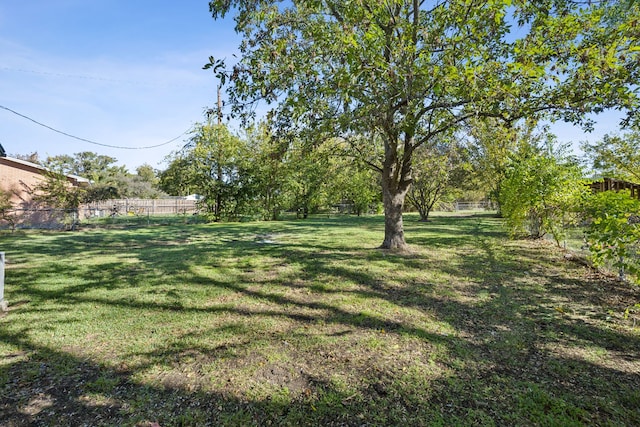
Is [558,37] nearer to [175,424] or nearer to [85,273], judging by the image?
[175,424]

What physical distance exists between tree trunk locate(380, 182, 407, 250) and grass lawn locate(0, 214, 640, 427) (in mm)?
Answer: 1965

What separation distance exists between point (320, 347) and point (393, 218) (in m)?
5.59

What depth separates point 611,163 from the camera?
14.0 m

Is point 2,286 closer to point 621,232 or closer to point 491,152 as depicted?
point 621,232

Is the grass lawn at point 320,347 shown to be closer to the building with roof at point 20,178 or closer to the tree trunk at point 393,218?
the tree trunk at point 393,218

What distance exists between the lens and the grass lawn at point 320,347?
7.73ft

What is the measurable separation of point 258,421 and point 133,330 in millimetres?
2310

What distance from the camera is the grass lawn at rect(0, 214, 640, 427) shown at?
2.36 metres

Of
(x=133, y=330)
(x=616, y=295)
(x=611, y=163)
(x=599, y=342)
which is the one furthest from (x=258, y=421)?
(x=611, y=163)

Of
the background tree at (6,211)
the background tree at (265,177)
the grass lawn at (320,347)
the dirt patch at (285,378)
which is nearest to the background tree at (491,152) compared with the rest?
the grass lawn at (320,347)

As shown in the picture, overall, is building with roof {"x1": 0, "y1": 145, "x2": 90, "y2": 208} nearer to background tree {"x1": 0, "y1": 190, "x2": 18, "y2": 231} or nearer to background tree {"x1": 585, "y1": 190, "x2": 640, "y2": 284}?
background tree {"x1": 0, "y1": 190, "x2": 18, "y2": 231}

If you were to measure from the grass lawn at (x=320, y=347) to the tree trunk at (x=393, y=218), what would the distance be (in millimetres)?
1965

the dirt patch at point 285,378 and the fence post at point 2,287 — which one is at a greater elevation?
the fence post at point 2,287

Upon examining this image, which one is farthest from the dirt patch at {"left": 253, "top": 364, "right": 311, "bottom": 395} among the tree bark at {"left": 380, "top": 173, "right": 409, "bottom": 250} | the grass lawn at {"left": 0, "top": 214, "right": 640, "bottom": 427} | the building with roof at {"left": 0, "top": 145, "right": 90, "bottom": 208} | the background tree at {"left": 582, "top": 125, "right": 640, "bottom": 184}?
the building with roof at {"left": 0, "top": 145, "right": 90, "bottom": 208}
